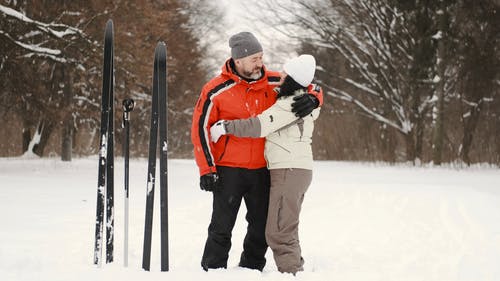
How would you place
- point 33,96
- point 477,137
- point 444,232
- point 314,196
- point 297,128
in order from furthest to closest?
1. point 477,137
2. point 33,96
3. point 314,196
4. point 444,232
5. point 297,128

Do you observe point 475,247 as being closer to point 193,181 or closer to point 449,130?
point 193,181

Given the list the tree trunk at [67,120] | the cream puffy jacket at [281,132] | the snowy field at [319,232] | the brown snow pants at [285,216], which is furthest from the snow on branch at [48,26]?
the brown snow pants at [285,216]

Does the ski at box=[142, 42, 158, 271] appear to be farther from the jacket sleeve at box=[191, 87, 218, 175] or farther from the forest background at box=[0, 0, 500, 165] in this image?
the forest background at box=[0, 0, 500, 165]

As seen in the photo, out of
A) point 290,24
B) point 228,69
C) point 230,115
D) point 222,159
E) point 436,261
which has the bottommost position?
point 436,261

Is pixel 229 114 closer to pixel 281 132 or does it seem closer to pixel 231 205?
pixel 281 132

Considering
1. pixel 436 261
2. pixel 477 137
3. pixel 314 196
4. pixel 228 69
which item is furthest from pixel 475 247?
pixel 477 137

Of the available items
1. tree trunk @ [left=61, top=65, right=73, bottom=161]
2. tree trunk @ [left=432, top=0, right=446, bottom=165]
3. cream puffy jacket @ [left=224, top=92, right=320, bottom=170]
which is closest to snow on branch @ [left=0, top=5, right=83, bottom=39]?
tree trunk @ [left=61, top=65, right=73, bottom=161]

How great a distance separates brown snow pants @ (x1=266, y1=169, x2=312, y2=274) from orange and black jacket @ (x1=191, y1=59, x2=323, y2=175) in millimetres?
224

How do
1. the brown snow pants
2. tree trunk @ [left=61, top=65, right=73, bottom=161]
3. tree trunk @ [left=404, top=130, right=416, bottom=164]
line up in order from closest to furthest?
1. the brown snow pants
2. tree trunk @ [left=61, top=65, right=73, bottom=161]
3. tree trunk @ [left=404, top=130, right=416, bottom=164]

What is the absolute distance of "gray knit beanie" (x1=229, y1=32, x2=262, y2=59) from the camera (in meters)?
4.66

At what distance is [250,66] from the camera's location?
15.4 feet

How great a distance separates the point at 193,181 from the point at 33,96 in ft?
14.4

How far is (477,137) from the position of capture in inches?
762

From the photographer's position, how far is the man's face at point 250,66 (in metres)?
4.67
